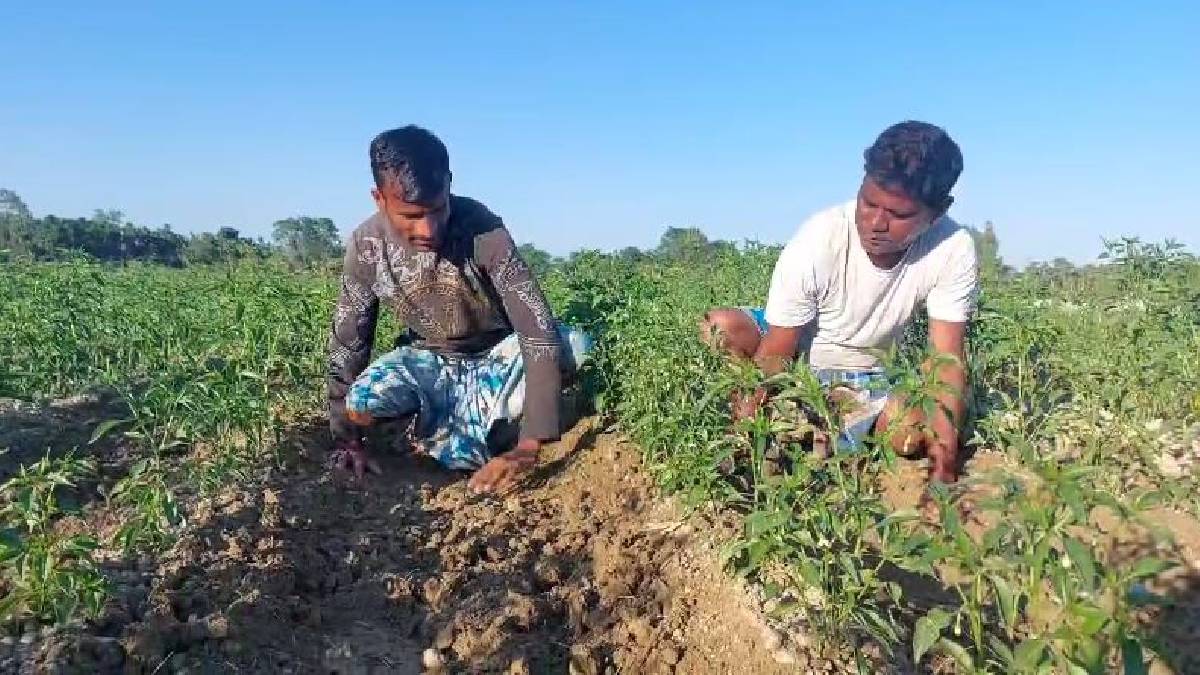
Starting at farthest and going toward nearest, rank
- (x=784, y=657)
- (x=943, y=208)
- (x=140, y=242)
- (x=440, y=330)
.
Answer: (x=140, y=242)
(x=440, y=330)
(x=943, y=208)
(x=784, y=657)

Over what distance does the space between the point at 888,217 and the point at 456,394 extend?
175cm

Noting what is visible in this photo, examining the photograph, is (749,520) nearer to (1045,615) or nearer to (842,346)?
(1045,615)

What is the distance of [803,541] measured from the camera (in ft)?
6.51

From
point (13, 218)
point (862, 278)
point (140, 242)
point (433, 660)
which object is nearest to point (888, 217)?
point (862, 278)

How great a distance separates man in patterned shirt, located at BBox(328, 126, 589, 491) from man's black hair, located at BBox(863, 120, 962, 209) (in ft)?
4.09

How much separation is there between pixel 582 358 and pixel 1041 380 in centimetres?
276

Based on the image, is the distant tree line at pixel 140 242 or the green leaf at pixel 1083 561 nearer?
the green leaf at pixel 1083 561

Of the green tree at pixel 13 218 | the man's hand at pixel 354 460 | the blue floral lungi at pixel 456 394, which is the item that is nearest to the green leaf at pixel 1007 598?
the blue floral lungi at pixel 456 394

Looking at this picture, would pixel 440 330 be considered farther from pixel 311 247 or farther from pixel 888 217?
pixel 311 247

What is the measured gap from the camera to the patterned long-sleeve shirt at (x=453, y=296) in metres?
3.38

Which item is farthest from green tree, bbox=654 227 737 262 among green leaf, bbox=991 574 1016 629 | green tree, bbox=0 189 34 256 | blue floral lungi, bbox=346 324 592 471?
green tree, bbox=0 189 34 256

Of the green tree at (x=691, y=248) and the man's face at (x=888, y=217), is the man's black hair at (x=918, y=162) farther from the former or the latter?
the green tree at (x=691, y=248)

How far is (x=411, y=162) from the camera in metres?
3.03

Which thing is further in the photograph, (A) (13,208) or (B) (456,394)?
(A) (13,208)
